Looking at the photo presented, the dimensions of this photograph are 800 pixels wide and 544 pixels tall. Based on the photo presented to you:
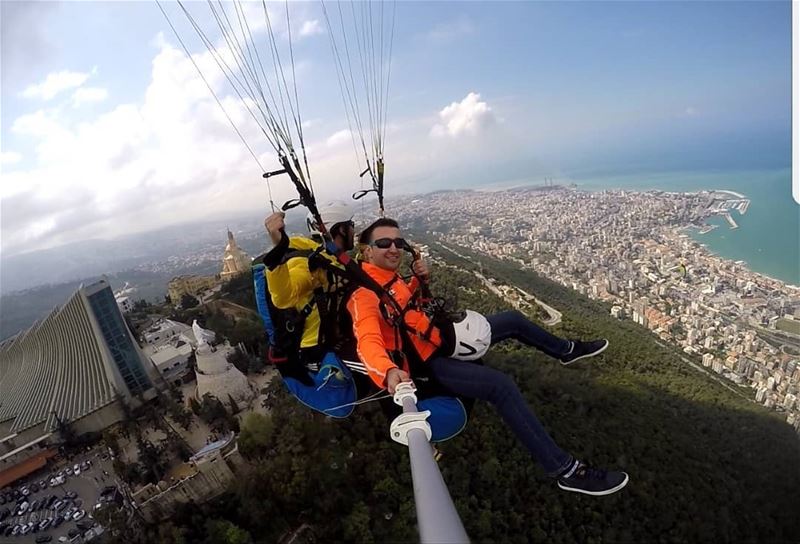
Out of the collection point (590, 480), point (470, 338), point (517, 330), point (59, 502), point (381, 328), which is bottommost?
point (59, 502)

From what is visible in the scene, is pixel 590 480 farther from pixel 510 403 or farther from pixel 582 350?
pixel 582 350

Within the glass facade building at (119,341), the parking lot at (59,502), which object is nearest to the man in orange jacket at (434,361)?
the parking lot at (59,502)

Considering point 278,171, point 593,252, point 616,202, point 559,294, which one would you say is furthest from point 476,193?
point 278,171

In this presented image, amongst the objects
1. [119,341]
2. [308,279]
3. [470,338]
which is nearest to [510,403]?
[470,338]

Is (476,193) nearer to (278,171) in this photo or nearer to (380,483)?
(380,483)

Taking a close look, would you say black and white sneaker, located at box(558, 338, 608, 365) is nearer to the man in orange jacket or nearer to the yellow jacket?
the man in orange jacket

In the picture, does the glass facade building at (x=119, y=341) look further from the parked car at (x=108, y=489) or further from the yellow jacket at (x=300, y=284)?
the yellow jacket at (x=300, y=284)

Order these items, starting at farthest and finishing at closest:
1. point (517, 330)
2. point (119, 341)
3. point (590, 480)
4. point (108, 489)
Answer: point (119, 341), point (108, 489), point (517, 330), point (590, 480)
